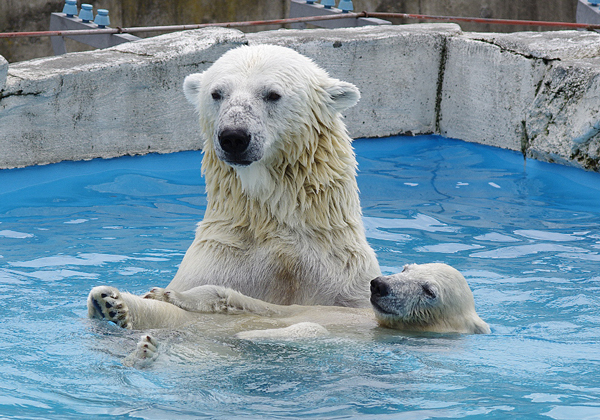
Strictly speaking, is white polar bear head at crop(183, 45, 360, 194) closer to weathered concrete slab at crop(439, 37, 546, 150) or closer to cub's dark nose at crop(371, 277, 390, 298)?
cub's dark nose at crop(371, 277, 390, 298)

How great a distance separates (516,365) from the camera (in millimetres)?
3195

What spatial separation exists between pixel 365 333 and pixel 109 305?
97 cm

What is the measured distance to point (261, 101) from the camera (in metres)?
3.47

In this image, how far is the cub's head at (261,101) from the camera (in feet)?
10.9

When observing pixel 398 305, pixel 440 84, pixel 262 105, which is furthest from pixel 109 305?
pixel 440 84

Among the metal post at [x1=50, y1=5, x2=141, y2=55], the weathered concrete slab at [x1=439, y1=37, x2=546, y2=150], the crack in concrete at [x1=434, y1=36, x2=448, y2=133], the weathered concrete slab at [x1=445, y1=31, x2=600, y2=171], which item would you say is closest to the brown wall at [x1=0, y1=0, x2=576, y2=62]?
the metal post at [x1=50, y1=5, x2=141, y2=55]

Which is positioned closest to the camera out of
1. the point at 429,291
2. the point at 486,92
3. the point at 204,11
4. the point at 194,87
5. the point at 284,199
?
the point at 429,291

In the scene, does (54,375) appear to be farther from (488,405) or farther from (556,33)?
(556,33)

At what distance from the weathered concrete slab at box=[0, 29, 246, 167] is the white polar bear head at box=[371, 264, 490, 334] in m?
3.28

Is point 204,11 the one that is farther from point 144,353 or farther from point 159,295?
point 144,353

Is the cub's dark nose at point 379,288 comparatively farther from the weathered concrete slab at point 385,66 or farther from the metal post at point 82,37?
the metal post at point 82,37

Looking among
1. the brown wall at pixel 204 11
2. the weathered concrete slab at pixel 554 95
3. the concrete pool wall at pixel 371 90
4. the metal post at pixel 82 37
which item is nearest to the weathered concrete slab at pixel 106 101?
the concrete pool wall at pixel 371 90

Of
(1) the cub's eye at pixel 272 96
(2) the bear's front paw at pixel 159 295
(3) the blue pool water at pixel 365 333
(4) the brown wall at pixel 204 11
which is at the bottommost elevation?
(3) the blue pool water at pixel 365 333

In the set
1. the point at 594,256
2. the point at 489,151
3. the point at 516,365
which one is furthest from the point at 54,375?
the point at 489,151
